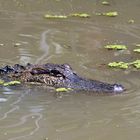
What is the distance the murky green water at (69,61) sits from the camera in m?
6.13

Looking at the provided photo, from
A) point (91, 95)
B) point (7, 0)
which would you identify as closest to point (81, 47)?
point (91, 95)

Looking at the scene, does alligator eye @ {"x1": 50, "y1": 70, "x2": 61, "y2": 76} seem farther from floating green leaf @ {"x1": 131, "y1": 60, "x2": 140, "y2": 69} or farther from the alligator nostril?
floating green leaf @ {"x1": 131, "y1": 60, "x2": 140, "y2": 69}

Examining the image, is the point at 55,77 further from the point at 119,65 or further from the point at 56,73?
the point at 119,65

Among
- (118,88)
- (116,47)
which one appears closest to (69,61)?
(116,47)

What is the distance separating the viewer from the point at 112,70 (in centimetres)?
909

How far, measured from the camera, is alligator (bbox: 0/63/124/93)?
7.57 m

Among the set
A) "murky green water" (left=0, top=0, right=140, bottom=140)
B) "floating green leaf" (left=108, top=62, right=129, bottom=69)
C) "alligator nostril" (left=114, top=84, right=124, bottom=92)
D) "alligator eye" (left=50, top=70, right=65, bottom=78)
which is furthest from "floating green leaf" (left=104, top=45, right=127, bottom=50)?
"alligator nostril" (left=114, top=84, right=124, bottom=92)

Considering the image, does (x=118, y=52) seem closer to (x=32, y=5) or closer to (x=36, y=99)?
(x=36, y=99)

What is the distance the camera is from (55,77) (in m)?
7.98

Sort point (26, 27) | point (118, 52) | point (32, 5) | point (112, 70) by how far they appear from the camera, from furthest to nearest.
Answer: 1. point (32, 5)
2. point (26, 27)
3. point (118, 52)
4. point (112, 70)

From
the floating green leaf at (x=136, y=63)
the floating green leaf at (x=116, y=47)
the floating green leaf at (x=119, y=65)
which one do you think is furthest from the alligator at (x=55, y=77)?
the floating green leaf at (x=116, y=47)

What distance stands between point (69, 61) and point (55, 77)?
1.67 meters

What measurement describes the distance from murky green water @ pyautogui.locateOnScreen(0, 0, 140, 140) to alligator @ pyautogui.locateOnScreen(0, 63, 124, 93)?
19cm

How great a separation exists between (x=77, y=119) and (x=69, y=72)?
1595 millimetres
